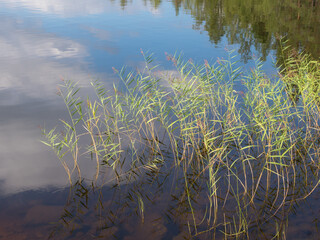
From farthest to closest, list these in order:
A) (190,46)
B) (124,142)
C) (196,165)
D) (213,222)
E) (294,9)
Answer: (294,9)
(190,46)
(124,142)
(196,165)
(213,222)

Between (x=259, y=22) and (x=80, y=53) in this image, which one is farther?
(x=259, y=22)

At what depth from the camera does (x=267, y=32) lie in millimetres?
23391

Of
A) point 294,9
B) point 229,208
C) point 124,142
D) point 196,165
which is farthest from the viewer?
point 294,9

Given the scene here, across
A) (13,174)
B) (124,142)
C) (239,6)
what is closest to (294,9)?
(239,6)

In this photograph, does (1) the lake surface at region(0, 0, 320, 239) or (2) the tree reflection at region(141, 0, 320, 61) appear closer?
(1) the lake surface at region(0, 0, 320, 239)

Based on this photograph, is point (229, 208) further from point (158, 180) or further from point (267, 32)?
point (267, 32)

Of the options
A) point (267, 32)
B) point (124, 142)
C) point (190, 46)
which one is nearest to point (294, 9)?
point (267, 32)

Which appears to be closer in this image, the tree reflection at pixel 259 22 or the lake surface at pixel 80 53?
the lake surface at pixel 80 53

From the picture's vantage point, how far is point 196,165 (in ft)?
24.0

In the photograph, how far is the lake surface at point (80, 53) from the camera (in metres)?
6.00

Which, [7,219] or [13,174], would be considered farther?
[13,174]

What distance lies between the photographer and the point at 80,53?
17.0 meters

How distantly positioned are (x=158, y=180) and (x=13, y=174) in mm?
3096

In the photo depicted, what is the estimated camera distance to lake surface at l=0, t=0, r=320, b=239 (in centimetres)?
600
